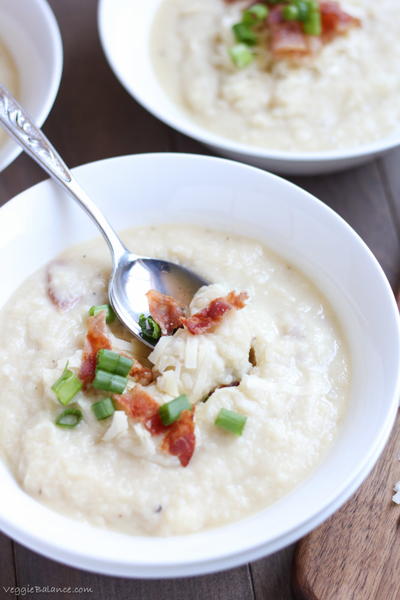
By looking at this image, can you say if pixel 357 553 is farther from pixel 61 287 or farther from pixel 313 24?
pixel 313 24

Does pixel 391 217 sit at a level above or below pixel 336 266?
below

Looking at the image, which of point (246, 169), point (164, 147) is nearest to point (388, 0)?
point (164, 147)

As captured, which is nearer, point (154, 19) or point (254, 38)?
point (254, 38)

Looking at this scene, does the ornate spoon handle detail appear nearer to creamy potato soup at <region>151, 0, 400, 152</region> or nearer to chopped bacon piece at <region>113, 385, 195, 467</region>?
chopped bacon piece at <region>113, 385, 195, 467</region>

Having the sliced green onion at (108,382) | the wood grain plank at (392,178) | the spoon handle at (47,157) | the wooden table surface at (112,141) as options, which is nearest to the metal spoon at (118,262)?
the spoon handle at (47,157)

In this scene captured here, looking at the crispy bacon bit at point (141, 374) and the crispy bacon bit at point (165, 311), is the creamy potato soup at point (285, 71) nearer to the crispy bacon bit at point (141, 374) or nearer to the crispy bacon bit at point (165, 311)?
the crispy bacon bit at point (165, 311)

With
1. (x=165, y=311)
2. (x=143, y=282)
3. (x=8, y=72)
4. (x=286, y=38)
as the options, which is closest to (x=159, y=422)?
(x=165, y=311)

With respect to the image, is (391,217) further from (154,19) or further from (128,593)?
(128,593)
